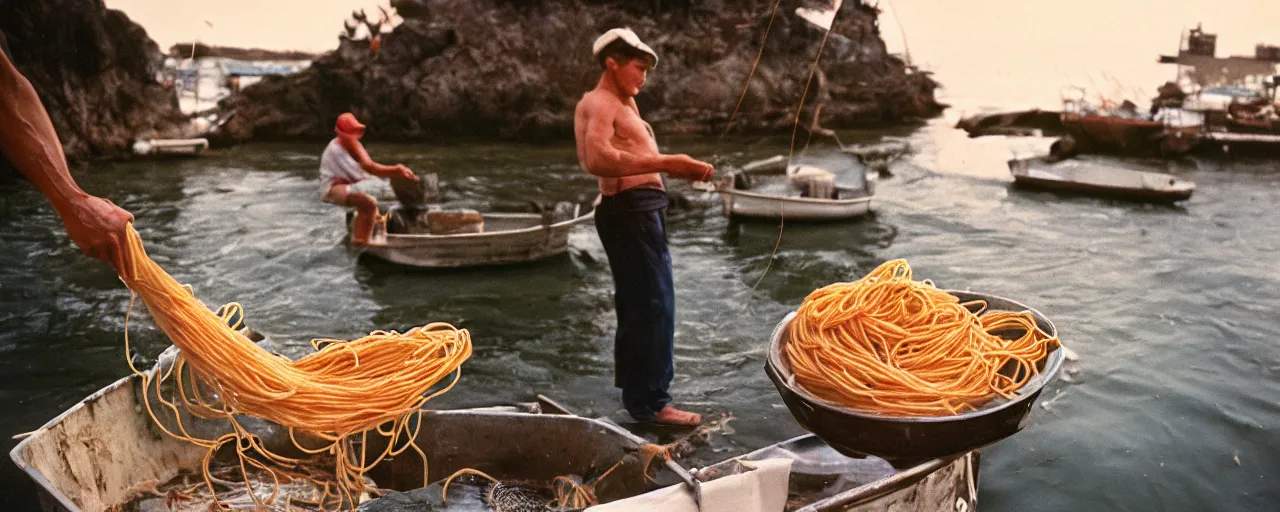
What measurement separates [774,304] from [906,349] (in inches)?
200

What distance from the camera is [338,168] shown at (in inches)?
363

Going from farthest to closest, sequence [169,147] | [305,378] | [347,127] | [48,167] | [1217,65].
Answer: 1. [1217,65]
2. [169,147]
3. [347,127]
4. [305,378]
5. [48,167]

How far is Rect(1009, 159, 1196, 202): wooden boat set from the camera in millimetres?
15094

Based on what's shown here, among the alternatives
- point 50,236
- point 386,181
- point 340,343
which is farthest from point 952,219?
point 50,236

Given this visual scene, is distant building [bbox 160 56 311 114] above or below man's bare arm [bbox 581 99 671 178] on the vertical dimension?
above

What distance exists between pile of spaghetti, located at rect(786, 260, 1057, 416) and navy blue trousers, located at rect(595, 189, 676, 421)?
101 cm

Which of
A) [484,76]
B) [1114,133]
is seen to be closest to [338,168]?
[1114,133]

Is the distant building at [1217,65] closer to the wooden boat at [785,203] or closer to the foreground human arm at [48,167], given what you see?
the wooden boat at [785,203]

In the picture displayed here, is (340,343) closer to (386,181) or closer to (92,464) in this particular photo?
(92,464)

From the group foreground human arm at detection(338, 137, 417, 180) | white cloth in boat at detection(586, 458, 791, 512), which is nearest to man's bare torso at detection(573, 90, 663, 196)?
white cloth in boat at detection(586, 458, 791, 512)

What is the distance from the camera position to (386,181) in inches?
509

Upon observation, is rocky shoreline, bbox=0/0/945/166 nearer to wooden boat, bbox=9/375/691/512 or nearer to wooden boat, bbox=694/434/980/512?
wooden boat, bbox=9/375/691/512

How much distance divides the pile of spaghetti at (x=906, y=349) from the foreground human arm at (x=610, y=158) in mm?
901

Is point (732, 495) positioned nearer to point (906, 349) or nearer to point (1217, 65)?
point (906, 349)
